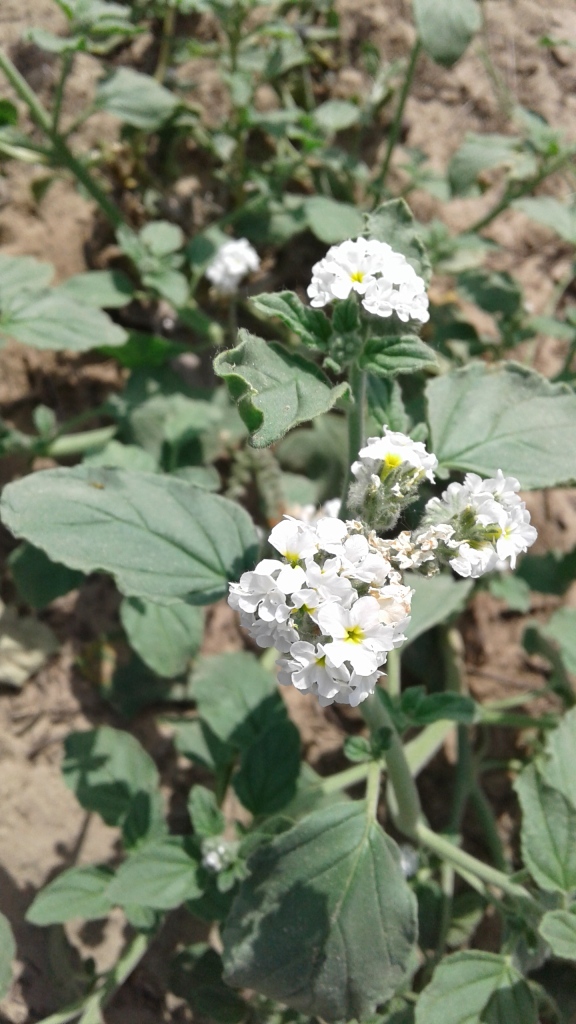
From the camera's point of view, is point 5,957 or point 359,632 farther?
point 5,957

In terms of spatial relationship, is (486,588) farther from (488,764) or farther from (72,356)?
(72,356)

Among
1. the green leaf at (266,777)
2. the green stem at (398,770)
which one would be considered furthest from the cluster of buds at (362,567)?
the green leaf at (266,777)

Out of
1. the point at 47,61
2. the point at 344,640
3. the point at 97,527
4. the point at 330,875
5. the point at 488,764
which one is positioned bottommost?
the point at 488,764

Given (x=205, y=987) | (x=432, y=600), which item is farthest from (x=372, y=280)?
(x=205, y=987)

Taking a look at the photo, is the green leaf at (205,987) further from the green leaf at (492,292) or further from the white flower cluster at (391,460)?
the green leaf at (492,292)

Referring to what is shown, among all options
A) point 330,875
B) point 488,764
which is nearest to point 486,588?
point 488,764

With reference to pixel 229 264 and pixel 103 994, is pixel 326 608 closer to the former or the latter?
pixel 103 994

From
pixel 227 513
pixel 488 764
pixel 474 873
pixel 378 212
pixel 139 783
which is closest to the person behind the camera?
pixel 378 212

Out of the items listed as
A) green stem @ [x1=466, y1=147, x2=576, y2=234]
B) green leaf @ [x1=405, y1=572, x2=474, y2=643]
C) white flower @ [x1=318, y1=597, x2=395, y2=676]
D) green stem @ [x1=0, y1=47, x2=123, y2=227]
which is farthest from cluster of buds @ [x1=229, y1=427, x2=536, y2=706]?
green stem @ [x1=466, y1=147, x2=576, y2=234]
